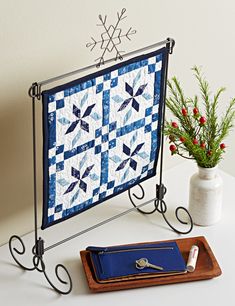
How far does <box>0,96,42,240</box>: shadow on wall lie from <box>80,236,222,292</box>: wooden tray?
227mm

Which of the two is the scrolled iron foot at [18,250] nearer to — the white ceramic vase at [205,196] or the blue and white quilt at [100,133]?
the blue and white quilt at [100,133]

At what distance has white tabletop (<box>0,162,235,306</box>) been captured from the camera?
1.97m

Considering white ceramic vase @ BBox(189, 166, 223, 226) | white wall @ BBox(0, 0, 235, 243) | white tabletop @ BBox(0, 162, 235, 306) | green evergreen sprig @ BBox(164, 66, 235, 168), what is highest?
white wall @ BBox(0, 0, 235, 243)

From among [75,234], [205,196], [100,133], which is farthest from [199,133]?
[75,234]

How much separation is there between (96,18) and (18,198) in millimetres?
516

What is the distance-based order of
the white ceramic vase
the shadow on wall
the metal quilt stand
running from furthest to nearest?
the white ceramic vase
the shadow on wall
the metal quilt stand

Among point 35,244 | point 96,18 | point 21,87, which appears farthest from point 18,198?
point 96,18

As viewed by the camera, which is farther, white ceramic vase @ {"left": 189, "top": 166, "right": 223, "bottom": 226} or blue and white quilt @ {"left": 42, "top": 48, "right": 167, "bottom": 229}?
white ceramic vase @ {"left": 189, "top": 166, "right": 223, "bottom": 226}

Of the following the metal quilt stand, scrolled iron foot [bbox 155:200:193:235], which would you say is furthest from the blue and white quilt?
scrolled iron foot [bbox 155:200:193:235]

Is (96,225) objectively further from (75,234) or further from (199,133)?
(199,133)

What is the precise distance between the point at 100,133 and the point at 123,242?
12.8 inches

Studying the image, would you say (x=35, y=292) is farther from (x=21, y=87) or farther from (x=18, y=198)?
(x=21, y=87)

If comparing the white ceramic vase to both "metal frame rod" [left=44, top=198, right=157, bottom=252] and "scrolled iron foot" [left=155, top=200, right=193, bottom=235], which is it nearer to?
"scrolled iron foot" [left=155, top=200, right=193, bottom=235]

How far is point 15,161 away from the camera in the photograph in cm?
212
